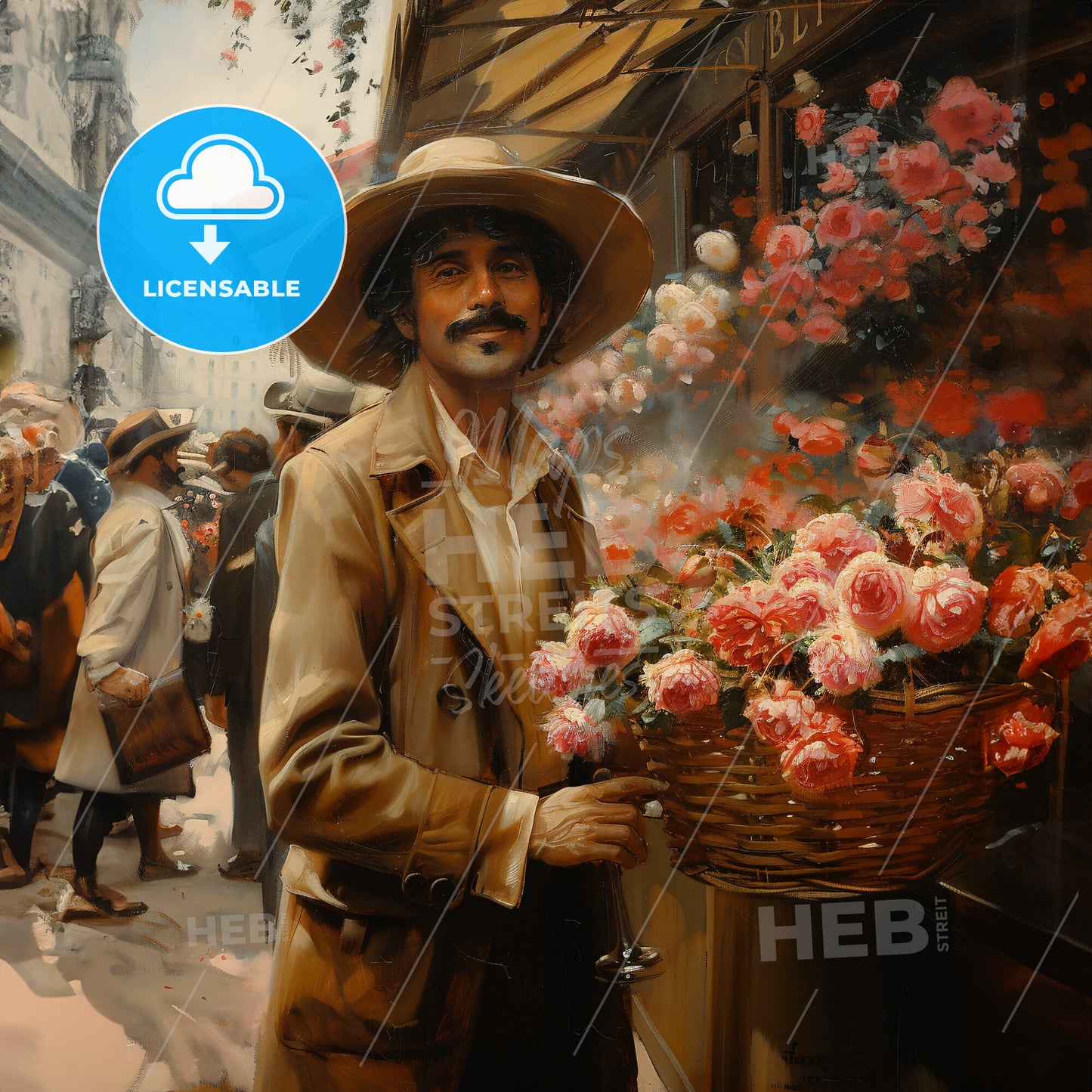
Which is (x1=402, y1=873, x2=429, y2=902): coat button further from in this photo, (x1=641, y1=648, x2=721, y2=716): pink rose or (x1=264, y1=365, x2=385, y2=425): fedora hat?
(x1=264, y1=365, x2=385, y2=425): fedora hat

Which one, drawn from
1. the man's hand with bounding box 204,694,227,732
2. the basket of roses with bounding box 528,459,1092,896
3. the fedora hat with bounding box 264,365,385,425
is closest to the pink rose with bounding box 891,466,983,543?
the basket of roses with bounding box 528,459,1092,896

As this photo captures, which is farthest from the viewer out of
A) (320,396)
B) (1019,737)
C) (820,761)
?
(320,396)

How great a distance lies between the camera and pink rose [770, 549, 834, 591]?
1227mm

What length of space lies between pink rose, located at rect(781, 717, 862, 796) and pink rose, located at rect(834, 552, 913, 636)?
5.8 inches

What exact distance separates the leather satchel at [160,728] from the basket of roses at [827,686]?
0.52 meters

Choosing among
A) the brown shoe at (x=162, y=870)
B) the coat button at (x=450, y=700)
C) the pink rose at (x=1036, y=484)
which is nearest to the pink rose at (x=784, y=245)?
the pink rose at (x=1036, y=484)

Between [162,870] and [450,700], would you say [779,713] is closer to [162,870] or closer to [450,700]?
[450,700]

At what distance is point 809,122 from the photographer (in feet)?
4.58

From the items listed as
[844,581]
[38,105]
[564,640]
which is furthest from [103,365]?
[844,581]

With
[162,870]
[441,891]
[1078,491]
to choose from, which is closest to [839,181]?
[1078,491]

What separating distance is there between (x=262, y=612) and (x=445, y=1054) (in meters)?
0.72

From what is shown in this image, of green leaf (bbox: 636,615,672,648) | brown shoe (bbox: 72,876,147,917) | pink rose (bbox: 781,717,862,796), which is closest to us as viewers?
pink rose (bbox: 781,717,862,796)

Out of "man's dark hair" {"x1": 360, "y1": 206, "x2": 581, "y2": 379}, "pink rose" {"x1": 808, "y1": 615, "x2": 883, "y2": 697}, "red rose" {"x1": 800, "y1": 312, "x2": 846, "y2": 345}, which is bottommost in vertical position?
"pink rose" {"x1": 808, "y1": 615, "x2": 883, "y2": 697}

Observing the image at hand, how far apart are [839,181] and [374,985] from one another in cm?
142
